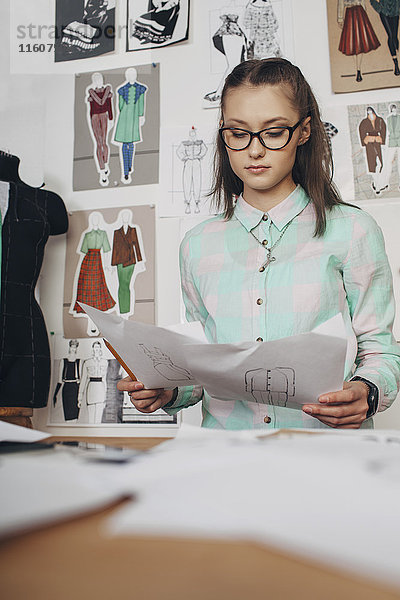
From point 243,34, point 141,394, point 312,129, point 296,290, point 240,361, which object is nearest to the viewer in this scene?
point 240,361

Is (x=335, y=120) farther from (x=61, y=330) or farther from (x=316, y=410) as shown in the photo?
(x=316, y=410)

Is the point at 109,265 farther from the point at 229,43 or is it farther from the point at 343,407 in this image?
the point at 343,407

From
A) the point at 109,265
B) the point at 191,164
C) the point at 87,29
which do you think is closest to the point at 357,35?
the point at 191,164

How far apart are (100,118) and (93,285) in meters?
0.55

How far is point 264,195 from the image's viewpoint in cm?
105

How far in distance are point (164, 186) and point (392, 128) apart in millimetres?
681

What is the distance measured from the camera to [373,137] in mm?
1611

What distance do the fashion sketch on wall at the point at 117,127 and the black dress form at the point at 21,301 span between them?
252mm

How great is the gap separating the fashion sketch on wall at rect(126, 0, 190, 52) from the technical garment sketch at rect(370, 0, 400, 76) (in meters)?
0.59

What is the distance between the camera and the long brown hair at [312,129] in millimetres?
1003

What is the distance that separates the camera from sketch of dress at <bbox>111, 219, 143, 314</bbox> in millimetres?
1726

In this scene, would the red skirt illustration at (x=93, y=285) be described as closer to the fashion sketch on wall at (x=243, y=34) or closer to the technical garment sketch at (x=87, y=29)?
the fashion sketch on wall at (x=243, y=34)

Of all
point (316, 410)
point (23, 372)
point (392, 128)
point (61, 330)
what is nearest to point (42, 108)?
point (61, 330)

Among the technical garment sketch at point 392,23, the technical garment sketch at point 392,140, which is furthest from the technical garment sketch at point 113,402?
the technical garment sketch at point 392,23
